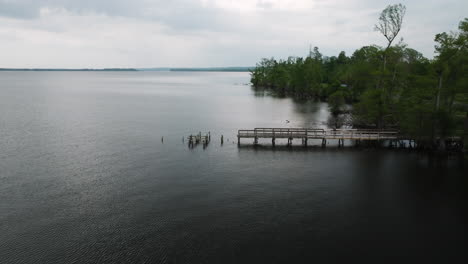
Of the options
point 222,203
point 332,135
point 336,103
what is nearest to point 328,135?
point 332,135

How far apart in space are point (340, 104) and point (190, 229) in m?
68.3

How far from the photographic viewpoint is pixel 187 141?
178ft

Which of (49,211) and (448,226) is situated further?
(49,211)

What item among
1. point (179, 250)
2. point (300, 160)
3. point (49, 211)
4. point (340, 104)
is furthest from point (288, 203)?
point (340, 104)

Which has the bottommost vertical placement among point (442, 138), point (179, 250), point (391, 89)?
point (179, 250)

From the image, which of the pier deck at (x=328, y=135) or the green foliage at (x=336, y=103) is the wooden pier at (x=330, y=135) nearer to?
the pier deck at (x=328, y=135)

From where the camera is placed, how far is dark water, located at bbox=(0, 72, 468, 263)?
2294 cm

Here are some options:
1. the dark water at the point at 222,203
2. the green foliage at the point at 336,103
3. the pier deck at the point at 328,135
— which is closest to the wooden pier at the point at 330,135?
the pier deck at the point at 328,135

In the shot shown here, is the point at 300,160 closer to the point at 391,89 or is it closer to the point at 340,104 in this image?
the point at 391,89

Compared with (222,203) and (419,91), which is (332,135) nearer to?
(419,91)

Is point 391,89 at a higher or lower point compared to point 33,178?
higher

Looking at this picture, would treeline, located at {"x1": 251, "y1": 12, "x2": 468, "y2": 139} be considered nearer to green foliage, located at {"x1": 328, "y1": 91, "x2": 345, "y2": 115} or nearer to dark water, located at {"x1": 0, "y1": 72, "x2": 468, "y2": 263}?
dark water, located at {"x1": 0, "y1": 72, "x2": 468, "y2": 263}

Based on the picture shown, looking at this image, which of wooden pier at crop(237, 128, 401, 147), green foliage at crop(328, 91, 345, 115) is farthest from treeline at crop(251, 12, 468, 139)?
green foliage at crop(328, 91, 345, 115)

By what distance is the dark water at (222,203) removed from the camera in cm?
2294
